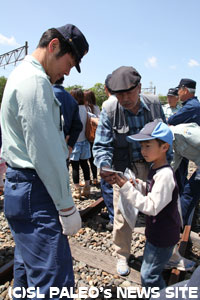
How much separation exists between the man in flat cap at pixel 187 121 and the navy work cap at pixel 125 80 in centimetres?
182

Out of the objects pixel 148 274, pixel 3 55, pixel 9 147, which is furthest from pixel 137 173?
pixel 3 55

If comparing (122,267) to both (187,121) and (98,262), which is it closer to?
(98,262)

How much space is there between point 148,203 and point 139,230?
1871mm

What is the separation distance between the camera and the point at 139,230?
3.60 metres

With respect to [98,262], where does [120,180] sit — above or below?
above

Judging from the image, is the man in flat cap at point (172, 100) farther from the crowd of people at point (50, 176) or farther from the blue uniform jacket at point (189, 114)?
the crowd of people at point (50, 176)

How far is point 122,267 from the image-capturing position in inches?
105

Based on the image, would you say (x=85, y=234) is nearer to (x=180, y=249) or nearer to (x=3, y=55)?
(x=180, y=249)

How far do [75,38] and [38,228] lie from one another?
1212 millimetres

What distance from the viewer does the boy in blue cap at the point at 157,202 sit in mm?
1899

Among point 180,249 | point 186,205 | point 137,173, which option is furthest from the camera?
point 186,205

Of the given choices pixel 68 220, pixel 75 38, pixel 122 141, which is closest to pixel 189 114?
pixel 122 141

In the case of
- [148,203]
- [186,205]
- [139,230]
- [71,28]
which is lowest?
[139,230]

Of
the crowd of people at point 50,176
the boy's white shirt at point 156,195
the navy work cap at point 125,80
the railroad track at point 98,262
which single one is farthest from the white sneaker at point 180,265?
the navy work cap at point 125,80
